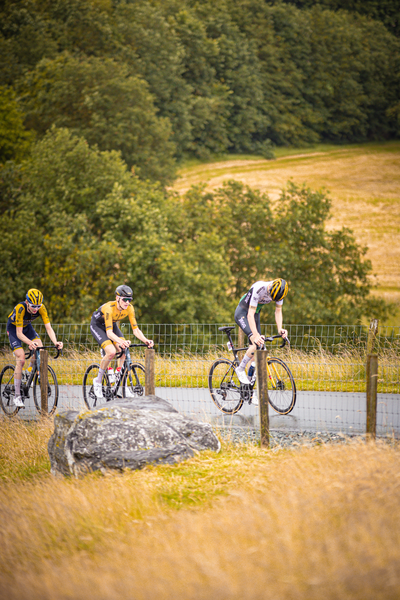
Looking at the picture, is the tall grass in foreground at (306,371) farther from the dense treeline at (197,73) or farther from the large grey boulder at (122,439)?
the dense treeline at (197,73)

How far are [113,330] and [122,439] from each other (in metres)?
3.05

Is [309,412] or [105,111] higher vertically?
[105,111]

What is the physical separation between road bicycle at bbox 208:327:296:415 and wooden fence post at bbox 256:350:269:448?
4.54 ft

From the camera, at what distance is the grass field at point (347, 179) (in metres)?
44.4

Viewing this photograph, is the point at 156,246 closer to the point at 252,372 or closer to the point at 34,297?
the point at 34,297

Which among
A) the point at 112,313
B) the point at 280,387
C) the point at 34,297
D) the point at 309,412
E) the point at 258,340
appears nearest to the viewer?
the point at 258,340

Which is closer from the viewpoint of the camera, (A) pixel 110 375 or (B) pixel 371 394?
(B) pixel 371 394

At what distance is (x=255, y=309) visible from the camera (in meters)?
8.73

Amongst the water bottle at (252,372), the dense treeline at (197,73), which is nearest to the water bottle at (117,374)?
the water bottle at (252,372)

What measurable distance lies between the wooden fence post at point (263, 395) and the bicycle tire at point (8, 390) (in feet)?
15.3

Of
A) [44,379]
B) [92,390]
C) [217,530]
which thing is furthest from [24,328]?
[217,530]

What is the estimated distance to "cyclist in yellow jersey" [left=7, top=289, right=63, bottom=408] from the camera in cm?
955

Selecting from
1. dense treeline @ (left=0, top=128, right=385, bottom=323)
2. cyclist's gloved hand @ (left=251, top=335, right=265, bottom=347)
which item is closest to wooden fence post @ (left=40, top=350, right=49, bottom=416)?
cyclist's gloved hand @ (left=251, top=335, right=265, bottom=347)

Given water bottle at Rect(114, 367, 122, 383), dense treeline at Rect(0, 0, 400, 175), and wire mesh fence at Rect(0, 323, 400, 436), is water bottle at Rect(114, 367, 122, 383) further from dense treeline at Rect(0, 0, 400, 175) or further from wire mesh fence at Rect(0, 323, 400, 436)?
dense treeline at Rect(0, 0, 400, 175)
